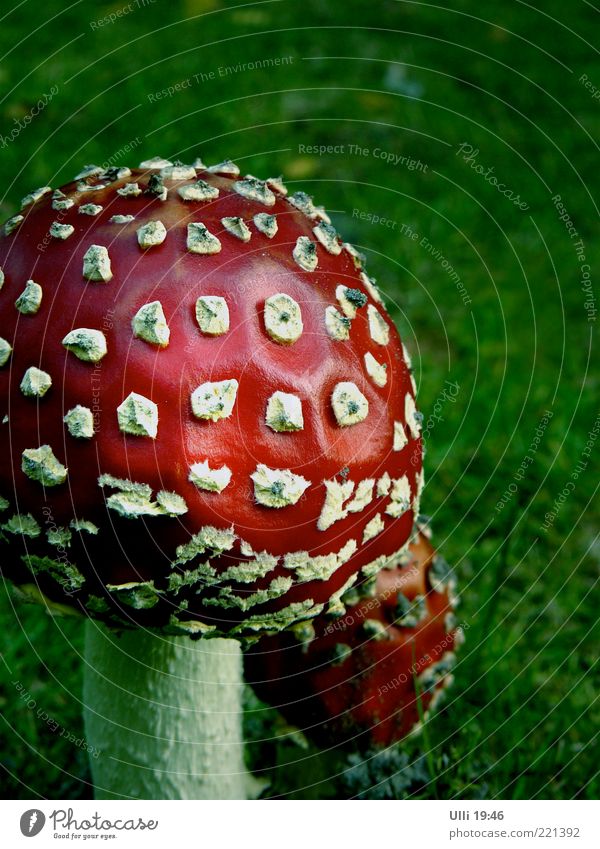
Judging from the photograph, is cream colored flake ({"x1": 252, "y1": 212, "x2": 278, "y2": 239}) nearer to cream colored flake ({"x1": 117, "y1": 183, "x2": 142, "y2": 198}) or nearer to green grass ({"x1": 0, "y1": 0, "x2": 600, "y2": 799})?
cream colored flake ({"x1": 117, "y1": 183, "x2": 142, "y2": 198})

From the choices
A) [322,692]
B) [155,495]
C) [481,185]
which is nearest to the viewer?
[155,495]

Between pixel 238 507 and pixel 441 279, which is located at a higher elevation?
pixel 441 279

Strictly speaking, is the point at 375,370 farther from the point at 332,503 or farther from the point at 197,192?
the point at 197,192

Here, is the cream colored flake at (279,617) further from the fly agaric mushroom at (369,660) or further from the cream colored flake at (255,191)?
the cream colored flake at (255,191)

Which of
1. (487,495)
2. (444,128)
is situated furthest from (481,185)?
(487,495)

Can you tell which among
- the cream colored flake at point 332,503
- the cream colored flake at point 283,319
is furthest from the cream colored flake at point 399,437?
the cream colored flake at point 283,319

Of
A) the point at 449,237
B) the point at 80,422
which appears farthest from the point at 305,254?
the point at 449,237
